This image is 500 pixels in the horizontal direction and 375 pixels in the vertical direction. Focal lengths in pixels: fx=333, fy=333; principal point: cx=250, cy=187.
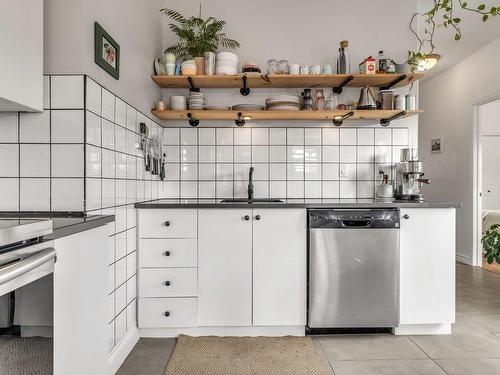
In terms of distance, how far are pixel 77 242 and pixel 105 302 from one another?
38 cm

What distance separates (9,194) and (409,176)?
96.1 inches

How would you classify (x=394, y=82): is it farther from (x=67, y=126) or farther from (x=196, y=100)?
(x=67, y=126)

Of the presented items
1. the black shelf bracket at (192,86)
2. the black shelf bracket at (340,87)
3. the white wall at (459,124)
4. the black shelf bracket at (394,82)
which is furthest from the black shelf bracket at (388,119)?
the white wall at (459,124)

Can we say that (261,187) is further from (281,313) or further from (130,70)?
(130,70)

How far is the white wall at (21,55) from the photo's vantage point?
1195mm

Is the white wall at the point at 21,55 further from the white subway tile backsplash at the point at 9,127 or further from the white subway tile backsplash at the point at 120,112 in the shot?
the white subway tile backsplash at the point at 120,112

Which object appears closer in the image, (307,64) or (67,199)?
(67,199)

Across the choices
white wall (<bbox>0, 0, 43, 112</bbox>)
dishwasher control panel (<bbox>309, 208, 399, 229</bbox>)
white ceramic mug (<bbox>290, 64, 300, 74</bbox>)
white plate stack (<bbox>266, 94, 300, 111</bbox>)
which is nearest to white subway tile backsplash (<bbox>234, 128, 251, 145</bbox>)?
white plate stack (<bbox>266, 94, 300, 111</bbox>)

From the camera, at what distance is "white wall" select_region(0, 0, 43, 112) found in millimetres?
1195

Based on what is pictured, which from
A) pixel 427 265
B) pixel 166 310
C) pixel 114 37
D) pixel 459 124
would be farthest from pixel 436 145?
pixel 114 37

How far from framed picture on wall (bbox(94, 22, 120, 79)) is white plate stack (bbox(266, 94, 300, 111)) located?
3.62ft

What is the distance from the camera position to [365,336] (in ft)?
6.91

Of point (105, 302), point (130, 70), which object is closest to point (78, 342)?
point (105, 302)

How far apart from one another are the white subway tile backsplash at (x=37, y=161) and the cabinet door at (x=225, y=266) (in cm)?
87
